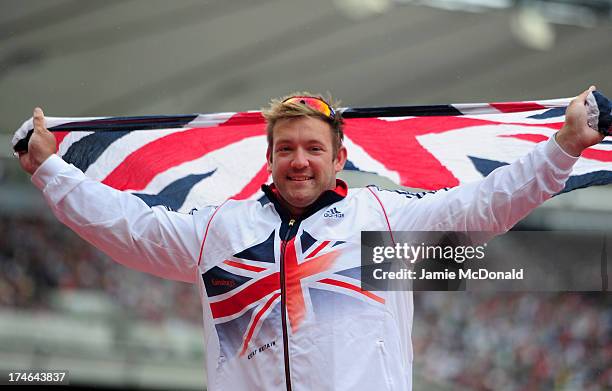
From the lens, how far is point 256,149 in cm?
304

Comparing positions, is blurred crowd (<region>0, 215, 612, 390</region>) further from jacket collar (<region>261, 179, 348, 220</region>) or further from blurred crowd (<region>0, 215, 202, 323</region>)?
jacket collar (<region>261, 179, 348, 220</region>)

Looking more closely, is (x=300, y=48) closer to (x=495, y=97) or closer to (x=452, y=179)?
(x=495, y=97)

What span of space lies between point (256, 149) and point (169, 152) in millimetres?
291

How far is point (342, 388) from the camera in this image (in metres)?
2.01

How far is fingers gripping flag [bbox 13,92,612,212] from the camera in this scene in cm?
261

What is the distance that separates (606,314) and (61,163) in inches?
320

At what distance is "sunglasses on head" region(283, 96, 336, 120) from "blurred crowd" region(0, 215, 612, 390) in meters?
6.50

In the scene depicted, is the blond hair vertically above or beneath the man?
above

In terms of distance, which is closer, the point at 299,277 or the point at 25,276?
the point at 299,277

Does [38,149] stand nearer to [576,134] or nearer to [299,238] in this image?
[299,238]

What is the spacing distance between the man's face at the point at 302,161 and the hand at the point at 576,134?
57 centimetres

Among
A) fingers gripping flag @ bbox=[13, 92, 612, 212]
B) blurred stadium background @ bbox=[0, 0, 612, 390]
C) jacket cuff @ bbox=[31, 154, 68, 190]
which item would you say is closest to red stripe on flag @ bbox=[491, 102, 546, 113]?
fingers gripping flag @ bbox=[13, 92, 612, 212]

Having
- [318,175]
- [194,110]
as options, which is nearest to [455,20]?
[194,110]

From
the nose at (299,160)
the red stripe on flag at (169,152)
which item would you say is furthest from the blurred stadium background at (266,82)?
the nose at (299,160)
